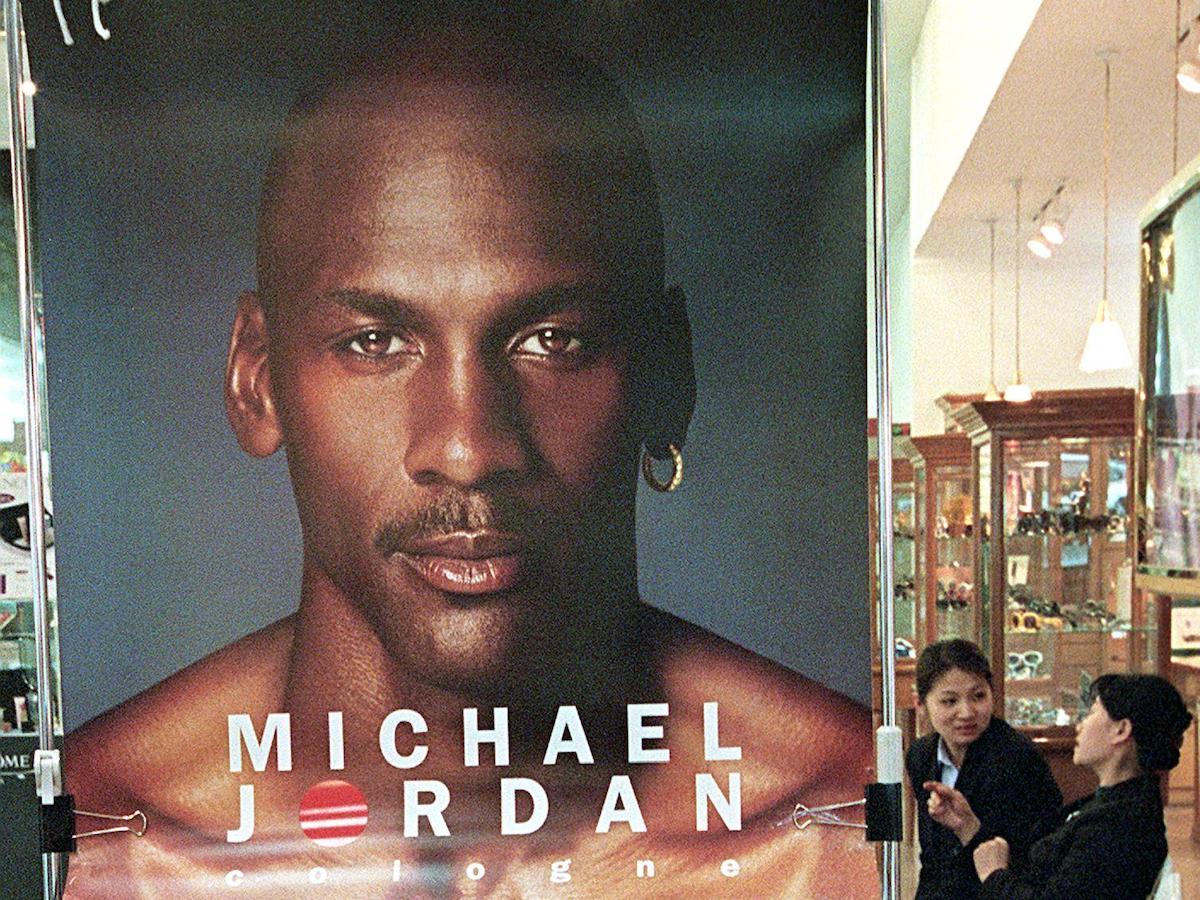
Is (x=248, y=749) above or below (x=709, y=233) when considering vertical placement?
below

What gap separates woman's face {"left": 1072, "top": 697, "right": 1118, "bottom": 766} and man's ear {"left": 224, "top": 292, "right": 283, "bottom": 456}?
213cm

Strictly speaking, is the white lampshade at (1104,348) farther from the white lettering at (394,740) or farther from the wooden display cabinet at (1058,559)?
the white lettering at (394,740)

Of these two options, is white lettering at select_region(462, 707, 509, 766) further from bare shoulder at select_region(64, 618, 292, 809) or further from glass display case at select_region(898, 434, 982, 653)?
glass display case at select_region(898, 434, 982, 653)

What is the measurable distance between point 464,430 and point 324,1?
0.60m

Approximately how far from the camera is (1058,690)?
22.8 feet

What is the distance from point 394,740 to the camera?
201 centimetres

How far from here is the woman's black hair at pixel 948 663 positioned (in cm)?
397

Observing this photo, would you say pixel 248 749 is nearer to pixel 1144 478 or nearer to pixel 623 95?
pixel 623 95

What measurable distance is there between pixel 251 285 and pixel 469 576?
1.59 ft

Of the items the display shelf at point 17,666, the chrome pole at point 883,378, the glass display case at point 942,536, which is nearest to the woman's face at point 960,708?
the chrome pole at point 883,378

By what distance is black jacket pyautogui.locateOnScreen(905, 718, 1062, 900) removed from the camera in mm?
3561

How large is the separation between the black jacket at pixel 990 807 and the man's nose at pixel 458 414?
2057mm

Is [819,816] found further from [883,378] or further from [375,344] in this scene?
[375,344]

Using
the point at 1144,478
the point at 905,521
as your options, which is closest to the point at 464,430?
the point at 1144,478
